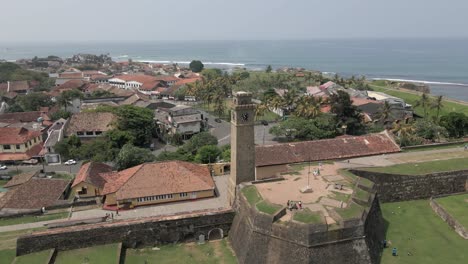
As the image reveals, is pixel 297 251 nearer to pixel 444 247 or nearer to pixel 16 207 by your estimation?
pixel 444 247

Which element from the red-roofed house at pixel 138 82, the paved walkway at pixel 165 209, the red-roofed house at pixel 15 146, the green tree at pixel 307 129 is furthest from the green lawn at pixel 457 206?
the red-roofed house at pixel 138 82

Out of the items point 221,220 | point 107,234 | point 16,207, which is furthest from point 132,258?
point 16,207

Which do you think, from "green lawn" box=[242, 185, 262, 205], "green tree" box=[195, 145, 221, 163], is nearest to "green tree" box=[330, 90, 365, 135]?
"green tree" box=[195, 145, 221, 163]

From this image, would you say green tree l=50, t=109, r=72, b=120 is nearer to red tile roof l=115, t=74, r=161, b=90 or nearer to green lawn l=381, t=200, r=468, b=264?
Result: red tile roof l=115, t=74, r=161, b=90

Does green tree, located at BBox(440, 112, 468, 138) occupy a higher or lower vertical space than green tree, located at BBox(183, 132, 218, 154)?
higher

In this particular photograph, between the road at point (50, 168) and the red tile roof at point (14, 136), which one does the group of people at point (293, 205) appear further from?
the red tile roof at point (14, 136)

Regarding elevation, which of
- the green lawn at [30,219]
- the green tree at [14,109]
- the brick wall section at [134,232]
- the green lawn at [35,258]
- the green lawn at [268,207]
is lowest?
the green lawn at [30,219]

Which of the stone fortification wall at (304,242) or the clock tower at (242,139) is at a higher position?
the clock tower at (242,139)
